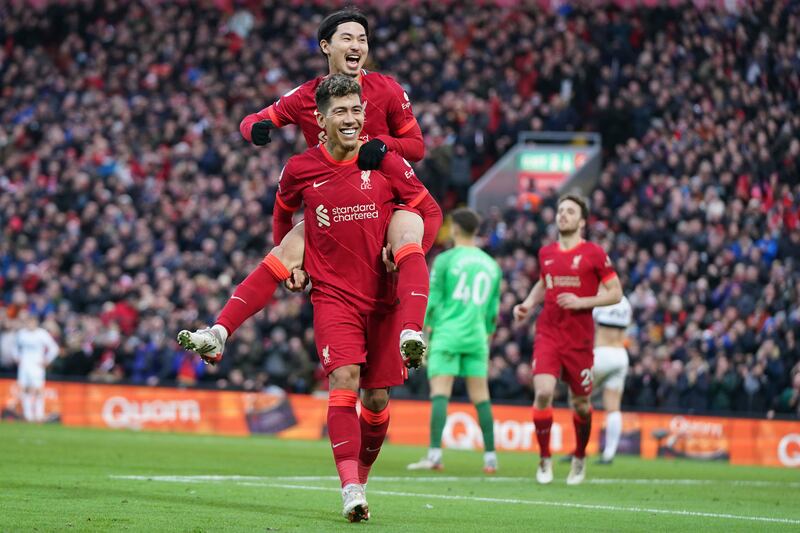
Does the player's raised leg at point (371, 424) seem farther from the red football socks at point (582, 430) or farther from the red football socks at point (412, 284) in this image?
the red football socks at point (582, 430)

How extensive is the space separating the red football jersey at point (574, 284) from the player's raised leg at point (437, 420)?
2.20 meters

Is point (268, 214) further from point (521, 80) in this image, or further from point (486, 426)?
point (486, 426)

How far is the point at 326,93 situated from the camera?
8.35m

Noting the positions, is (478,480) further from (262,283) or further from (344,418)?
(262,283)

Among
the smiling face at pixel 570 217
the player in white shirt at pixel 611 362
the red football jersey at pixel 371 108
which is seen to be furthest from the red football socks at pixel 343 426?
the player in white shirt at pixel 611 362

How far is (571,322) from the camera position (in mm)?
12969

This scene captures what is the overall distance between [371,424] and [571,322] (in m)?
4.59

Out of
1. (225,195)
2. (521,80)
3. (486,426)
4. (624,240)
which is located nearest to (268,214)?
(225,195)

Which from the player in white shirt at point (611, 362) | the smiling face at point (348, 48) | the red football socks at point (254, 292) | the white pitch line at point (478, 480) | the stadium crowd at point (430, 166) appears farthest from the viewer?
the stadium crowd at point (430, 166)

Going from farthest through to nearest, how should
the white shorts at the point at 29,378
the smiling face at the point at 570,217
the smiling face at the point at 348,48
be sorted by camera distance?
the white shorts at the point at 29,378
the smiling face at the point at 570,217
the smiling face at the point at 348,48

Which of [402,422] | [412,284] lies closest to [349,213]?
[412,284]

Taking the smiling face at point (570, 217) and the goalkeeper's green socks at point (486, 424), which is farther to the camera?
the goalkeeper's green socks at point (486, 424)

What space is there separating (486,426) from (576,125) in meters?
16.6

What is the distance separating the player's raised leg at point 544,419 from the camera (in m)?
12.7
